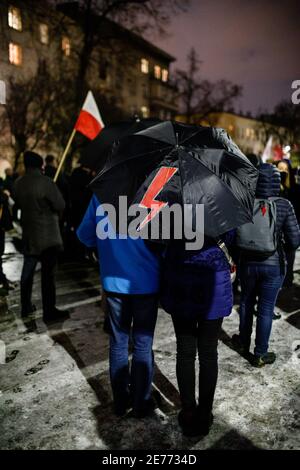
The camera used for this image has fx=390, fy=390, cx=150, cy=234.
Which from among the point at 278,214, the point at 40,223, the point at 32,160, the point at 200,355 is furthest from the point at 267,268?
the point at 32,160

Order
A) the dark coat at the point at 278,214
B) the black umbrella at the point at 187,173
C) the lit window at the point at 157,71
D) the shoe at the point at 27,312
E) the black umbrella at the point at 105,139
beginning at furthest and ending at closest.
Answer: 1. the lit window at the point at 157,71
2. the shoe at the point at 27,312
3. the black umbrella at the point at 105,139
4. the dark coat at the point at 278,214
5. the black umbrella at the point at 187,173

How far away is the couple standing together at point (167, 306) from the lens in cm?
278

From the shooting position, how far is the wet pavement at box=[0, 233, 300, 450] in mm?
3006

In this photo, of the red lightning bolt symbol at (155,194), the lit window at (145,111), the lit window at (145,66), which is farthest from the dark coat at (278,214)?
the lit window at (145,66)

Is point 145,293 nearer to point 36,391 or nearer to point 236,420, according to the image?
point 236,420

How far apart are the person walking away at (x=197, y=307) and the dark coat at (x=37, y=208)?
287 centimetres

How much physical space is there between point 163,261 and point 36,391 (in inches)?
74.5

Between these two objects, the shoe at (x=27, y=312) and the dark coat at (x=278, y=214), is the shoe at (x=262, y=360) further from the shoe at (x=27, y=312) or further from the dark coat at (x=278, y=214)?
the shoe at (x=27, y=312)

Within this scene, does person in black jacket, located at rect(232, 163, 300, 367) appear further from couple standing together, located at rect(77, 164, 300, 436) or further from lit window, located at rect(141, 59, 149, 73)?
lit window, located at rect(141, 59, 149, 73)

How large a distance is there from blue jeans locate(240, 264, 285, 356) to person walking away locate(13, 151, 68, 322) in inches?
105

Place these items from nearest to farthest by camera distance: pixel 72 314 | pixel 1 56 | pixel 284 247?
pixel 284 247 < pixel 72 314 < pixel 1 56

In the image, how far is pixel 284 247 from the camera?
423 cm

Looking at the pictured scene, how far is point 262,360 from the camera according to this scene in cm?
413
